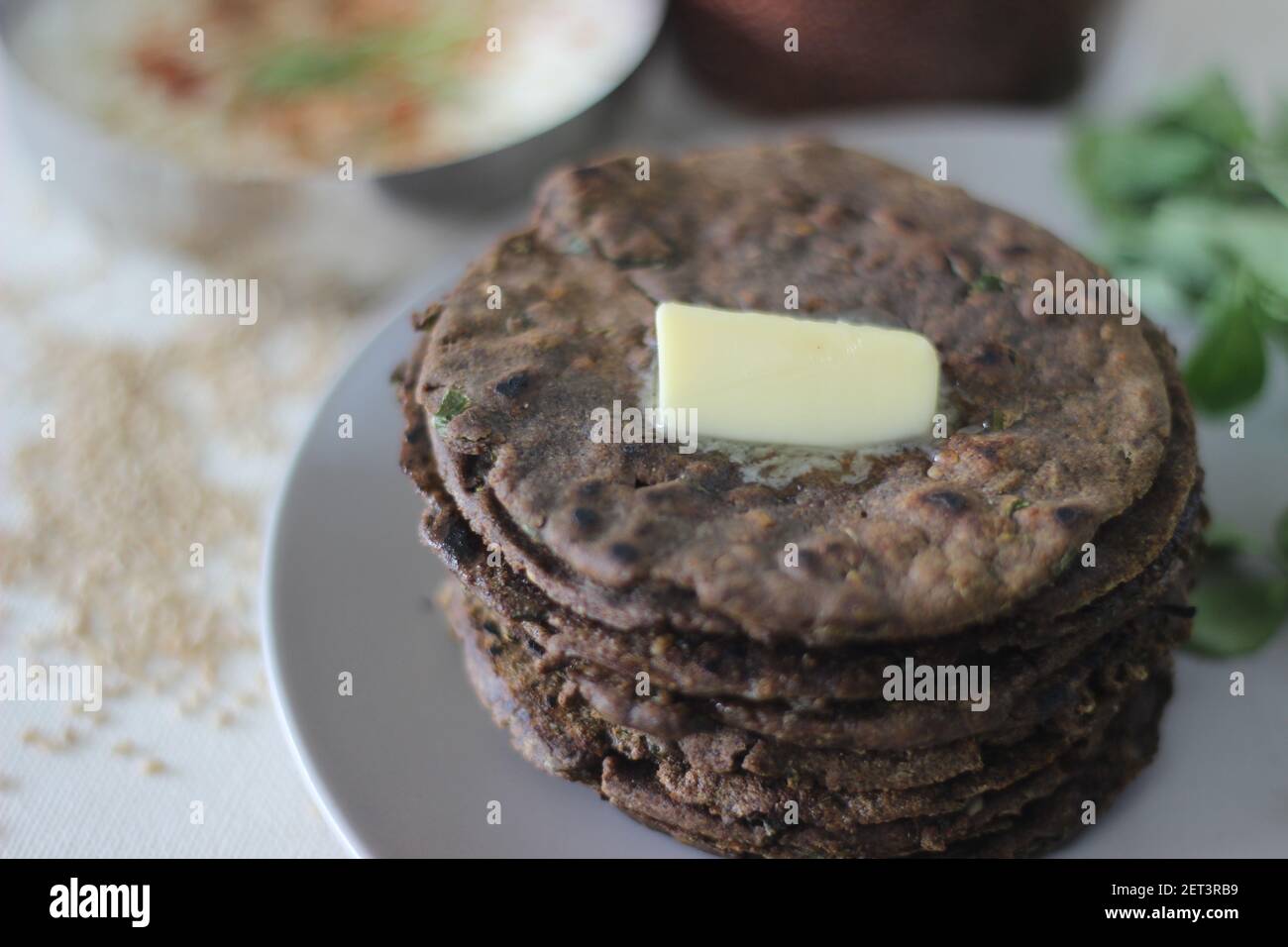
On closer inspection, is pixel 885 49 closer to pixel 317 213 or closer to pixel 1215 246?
pixel 1215 246

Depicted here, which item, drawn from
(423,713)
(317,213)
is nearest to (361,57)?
(317,213)

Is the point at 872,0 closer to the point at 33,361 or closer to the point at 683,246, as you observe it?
the point at 683,246

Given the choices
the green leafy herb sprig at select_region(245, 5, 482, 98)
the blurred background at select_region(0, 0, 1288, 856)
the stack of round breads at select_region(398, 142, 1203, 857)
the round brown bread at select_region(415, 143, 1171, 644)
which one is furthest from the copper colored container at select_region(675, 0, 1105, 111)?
the stack of round breads at select_region(398, 142, 1203, 857)

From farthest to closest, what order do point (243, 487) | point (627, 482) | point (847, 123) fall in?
point (847, 123), point (243, 487), point (627, 482)

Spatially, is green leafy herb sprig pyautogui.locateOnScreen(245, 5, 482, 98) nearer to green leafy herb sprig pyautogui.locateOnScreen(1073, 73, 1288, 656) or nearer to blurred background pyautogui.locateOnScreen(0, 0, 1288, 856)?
blurred background pyautogui.locateOnScreen(0, 0, 1288, 856)

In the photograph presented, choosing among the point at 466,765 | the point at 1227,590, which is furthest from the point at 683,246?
the point at 1227,590
